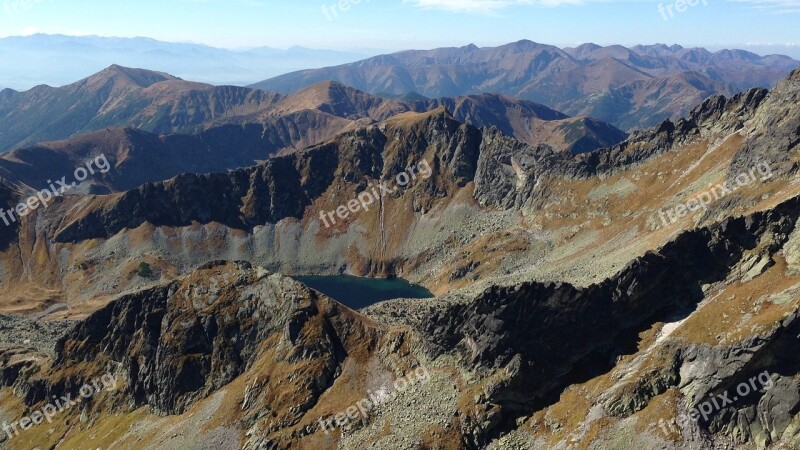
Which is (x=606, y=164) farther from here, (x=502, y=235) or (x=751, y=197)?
(x=751, y=197)

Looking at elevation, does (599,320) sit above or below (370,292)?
above

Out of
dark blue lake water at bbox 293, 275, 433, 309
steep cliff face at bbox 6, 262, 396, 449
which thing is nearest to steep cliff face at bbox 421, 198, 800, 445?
steep cliff face at bbox 6, 262, 396, 449

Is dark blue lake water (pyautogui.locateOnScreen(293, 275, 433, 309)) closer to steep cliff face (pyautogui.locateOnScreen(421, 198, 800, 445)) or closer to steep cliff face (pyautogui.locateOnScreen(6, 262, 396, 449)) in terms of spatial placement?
steep cliff face (pyautogui.locateOnScreen(6, 262, 396, 449))

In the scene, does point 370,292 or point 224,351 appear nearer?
point 224,351

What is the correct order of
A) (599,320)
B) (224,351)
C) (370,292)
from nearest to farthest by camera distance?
(599,320) → (224,351) → (370,292)

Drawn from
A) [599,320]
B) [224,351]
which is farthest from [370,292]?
[599,320]

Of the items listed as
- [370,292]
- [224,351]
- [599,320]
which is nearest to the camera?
[599,320]

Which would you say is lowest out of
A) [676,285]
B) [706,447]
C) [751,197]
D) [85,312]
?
[85,312]

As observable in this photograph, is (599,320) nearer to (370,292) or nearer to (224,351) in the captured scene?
(224,351)

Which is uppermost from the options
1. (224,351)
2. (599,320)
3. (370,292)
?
(599,320)

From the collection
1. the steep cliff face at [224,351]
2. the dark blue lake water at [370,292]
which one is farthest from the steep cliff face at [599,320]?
the dark blue lake water at [370,292]

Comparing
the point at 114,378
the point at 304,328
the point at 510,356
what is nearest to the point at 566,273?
the point at 510,356
